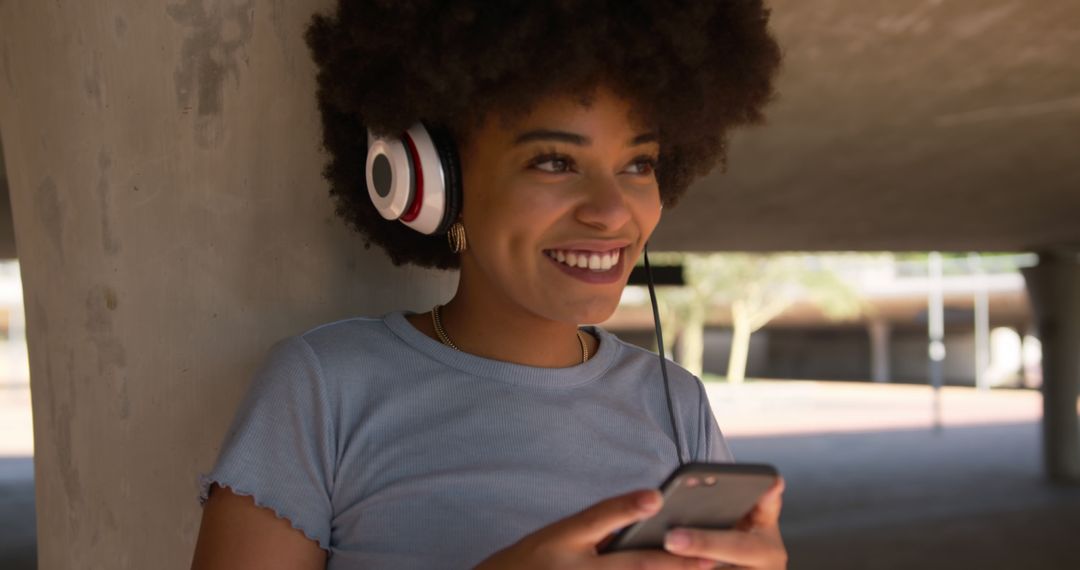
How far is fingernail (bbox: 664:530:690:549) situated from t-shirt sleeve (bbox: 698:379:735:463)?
635mm

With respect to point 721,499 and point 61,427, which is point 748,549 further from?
point 61,427

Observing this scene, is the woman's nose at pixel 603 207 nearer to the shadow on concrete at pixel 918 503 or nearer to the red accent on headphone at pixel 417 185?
the red accent on headphone at pixel 417 185

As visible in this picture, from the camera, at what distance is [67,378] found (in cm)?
199

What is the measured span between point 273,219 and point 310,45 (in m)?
0.32

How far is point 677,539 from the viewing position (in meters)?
1.22

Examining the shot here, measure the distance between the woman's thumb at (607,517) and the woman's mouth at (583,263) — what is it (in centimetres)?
51

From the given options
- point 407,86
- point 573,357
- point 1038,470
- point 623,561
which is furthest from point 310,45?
point 1038,470

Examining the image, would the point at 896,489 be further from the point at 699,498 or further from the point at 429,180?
the point at 699,498

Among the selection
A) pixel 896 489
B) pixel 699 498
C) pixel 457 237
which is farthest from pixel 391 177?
pixel 896 489

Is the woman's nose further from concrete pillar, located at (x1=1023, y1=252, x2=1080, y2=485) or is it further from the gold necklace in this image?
concrete pillar, located at (x1=1023, y1=252, x2=1080, y2=485)

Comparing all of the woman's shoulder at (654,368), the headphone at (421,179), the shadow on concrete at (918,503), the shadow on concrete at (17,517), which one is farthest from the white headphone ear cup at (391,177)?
the shadow on concrete at (918,503)

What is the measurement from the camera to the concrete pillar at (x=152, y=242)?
6.36 ft

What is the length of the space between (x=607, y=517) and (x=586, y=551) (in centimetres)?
8

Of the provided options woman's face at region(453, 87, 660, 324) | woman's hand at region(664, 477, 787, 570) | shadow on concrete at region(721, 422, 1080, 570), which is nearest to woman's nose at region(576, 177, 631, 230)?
woman's face at region(453, 87, 660, 324)
